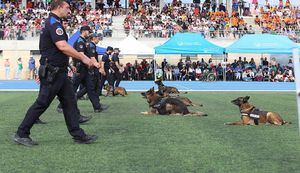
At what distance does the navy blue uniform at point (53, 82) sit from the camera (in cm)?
766

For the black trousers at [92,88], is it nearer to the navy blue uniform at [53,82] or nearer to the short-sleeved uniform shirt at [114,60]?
the navy blue uniform at [53,82]

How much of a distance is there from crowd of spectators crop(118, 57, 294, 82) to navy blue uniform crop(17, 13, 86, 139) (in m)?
27.8

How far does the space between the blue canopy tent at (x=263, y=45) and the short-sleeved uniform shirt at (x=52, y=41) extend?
24.0m

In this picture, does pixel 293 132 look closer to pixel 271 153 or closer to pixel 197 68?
pixel 271 153

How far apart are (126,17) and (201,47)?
12595mm

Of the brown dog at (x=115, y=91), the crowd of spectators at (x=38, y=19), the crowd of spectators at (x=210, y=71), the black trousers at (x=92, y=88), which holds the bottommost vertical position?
the crowd of spectators at (x=210, y=71)

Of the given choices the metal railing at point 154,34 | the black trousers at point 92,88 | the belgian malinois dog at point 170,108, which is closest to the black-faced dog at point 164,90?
the belgian malinois dog at point 170,108

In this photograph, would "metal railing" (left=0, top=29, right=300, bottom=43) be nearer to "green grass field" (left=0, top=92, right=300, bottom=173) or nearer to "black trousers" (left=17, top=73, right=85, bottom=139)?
"green grass field" (left=0, top=92, right=300, bottom=173)

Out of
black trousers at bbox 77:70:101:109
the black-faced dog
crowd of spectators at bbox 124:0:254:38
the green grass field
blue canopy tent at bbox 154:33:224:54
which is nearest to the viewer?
the green grass field

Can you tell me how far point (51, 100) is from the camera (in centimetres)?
788

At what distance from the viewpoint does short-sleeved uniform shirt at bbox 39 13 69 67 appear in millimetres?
7609

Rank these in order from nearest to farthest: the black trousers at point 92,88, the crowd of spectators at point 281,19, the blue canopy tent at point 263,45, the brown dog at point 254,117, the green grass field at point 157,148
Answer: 1. the green grass field at point 157,148
2. the brown dog at point 254,117
3. the black trousers at point 92,88
4. the blue canopy tent at point 263,45
5. the crowd of spectators at point 281,19

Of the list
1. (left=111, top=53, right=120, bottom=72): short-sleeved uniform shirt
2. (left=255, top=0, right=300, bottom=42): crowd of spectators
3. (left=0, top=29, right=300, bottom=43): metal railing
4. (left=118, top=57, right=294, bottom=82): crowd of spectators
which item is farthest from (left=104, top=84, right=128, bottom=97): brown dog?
(left=255, top=0, right=300, bottom=42): crowd of spectators

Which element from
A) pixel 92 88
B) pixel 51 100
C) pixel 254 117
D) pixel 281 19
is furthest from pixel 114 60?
pixel 281 19
